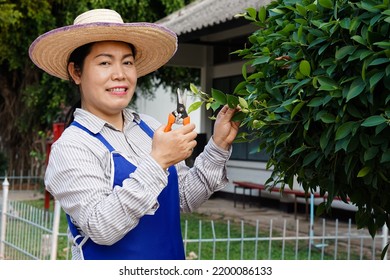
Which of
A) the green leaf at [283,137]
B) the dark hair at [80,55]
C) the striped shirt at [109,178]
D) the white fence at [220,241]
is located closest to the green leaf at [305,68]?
the green leaf at [283,137]

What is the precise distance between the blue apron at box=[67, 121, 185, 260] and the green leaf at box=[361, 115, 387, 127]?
0.79 m

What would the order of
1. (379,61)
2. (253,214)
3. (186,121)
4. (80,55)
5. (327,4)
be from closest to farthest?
(379,61), (327,4), (186,121), (80,55), (253,214)

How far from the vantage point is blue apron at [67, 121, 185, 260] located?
2295 millimetres

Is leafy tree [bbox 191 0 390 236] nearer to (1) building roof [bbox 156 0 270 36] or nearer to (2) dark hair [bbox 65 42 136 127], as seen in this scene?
(2) dark hair [bbox 65 42 136 127]

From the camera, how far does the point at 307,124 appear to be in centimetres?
204

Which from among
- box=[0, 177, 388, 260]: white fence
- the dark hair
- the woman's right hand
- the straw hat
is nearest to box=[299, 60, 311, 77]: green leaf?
the woman's right hand

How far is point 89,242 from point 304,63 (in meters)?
0.92

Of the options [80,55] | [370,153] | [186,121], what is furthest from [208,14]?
[370,153]

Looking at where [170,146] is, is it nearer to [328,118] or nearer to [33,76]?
[328,118]

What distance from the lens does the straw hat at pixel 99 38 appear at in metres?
2.38

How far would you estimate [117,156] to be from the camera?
7.64ft

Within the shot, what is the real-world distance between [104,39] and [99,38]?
0.06 feet
